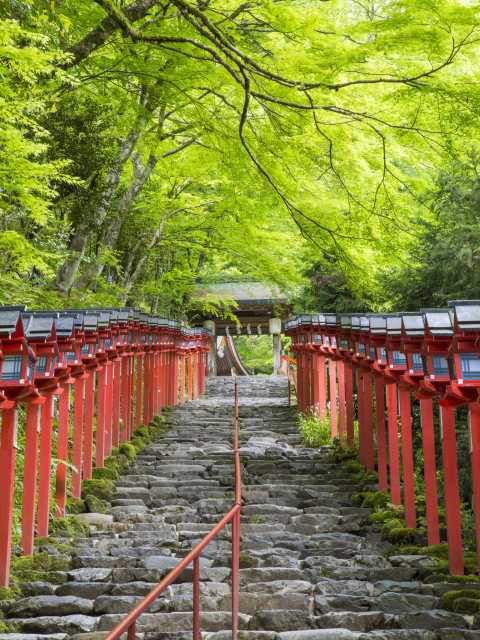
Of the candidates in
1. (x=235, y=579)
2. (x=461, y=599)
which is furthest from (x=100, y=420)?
(x=461, y=599)

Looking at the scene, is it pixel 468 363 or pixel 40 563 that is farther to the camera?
pixel 40 563

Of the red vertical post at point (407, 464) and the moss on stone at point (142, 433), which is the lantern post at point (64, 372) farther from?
the moss on stone at point (142, 433)

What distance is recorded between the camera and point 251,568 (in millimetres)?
6426

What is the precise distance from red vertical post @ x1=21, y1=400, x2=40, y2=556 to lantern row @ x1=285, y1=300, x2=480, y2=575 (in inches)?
155

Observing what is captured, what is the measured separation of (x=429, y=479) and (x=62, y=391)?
4.15m

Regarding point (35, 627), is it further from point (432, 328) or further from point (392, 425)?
point (392, 425)

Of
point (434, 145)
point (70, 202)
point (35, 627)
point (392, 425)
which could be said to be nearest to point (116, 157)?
point (70, 202)

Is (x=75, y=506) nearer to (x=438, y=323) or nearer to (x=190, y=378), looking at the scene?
A: (x=438, y=323)

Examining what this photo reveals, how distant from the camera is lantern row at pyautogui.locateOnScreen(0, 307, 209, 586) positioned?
6102 millimetres

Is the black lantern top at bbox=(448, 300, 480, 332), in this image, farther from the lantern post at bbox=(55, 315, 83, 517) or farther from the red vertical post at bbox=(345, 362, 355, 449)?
the red vertical post at bbox=(345, 362, 355, 449)

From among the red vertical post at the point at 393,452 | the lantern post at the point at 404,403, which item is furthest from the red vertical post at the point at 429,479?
the red vertical post at the point at 393,452

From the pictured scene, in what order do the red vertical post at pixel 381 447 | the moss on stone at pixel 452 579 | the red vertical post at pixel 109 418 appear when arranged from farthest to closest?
the red vertical post at pixel 109 418
the red vertical post at pixel 381 447
the moss on stone at pixel 452 579

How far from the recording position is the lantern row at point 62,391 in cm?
610

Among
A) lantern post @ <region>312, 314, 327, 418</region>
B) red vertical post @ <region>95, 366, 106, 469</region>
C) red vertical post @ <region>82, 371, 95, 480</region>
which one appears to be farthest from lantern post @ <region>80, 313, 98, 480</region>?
lantern post @ <region>312, 314, 327, 418</region>
